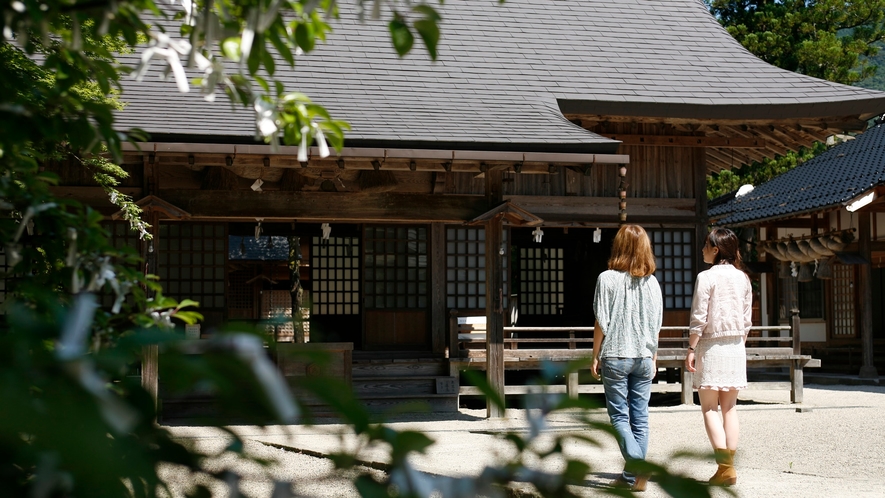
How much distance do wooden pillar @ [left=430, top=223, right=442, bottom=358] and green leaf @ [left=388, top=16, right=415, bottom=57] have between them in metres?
10.8

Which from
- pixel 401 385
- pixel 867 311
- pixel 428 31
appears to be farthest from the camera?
pixel 867 311

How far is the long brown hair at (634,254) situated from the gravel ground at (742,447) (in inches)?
40.1

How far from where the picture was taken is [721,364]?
5723mm

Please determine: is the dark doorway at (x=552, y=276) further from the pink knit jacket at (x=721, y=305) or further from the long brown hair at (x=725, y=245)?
the pink knit jacket at (x=721, y=305)

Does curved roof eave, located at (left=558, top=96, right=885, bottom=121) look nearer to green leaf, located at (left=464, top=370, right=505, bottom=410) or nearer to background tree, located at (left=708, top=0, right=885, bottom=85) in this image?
green leaf, located at (left=464, top=370, right=505, bottom=410)

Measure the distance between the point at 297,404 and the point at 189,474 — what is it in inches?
14.3

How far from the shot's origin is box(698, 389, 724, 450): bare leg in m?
5.61

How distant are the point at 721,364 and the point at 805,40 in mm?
19876

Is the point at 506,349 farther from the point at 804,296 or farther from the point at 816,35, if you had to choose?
the point at 816,35

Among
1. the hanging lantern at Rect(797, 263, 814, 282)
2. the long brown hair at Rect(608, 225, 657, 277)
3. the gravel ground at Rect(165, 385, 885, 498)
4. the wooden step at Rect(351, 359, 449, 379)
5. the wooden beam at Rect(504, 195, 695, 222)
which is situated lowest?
the gravel ground at Rect(165, 385, 885, 498)

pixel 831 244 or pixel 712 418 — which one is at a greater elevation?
pixel 831 244

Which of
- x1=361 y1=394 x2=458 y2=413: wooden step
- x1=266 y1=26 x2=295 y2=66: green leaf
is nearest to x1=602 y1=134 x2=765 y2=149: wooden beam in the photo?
x1=361 y1=394 x2=458 y2=413: wooden step

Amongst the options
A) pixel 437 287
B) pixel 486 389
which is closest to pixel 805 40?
pixel 437 287

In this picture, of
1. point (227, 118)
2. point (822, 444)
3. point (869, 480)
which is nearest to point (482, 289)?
point (227, 118)
